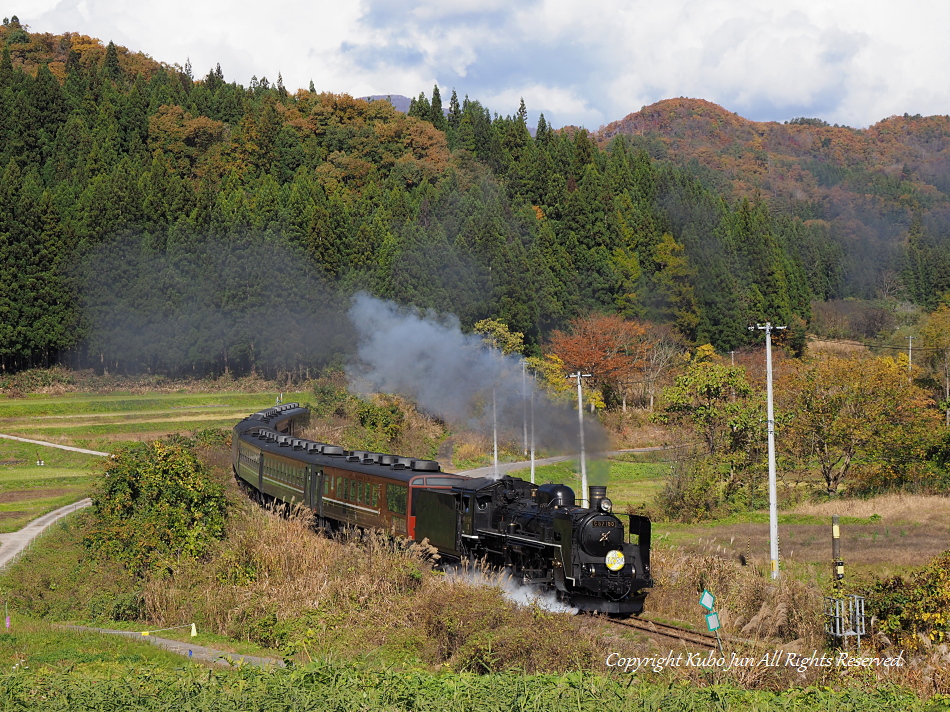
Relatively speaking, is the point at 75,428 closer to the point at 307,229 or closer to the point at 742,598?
the point at 307,229

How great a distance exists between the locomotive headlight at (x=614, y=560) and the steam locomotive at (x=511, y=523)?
0.9 inches

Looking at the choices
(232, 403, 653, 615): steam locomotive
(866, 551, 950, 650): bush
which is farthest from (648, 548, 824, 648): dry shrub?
(866, 551, 950, 650): bush

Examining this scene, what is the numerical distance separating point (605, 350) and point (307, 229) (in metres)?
28.2

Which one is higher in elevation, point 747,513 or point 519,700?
point 519,700

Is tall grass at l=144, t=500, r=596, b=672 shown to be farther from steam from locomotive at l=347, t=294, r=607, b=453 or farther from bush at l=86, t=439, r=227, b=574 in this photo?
steam from locomotive at l=347, t=294, r=607, b=453

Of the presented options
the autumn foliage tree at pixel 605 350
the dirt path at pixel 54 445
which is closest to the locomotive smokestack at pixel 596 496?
the dirt path at pixel 54 445

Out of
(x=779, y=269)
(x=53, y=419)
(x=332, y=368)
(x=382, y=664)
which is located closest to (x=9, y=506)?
(x=53, y=419)

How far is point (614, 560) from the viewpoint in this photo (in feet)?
67.5

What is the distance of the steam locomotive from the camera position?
67.4 ft

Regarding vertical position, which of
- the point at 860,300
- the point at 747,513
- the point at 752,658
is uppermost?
the point at 860,300

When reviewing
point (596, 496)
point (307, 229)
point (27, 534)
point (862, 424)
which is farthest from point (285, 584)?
point (307, 229)

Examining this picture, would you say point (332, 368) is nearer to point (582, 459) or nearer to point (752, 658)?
point (582, 459)

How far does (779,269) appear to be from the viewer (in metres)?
106

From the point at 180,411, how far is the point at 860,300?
102008mm
